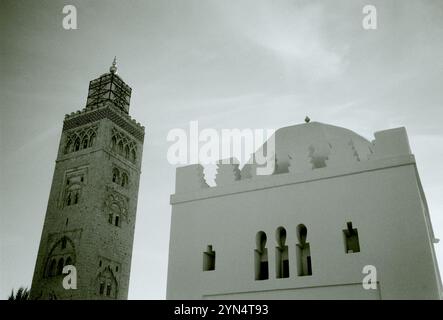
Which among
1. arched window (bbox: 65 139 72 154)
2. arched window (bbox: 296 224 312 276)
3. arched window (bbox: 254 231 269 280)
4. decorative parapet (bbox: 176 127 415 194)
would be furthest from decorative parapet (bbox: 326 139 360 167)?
arched window (bbox: 65 139 72 154)

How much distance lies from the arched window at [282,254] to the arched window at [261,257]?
0.24m

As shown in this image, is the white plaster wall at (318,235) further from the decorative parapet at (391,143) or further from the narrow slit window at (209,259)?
the decorative parapet at (391,143)

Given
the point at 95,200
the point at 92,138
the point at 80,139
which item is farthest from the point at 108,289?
the point at 80,139

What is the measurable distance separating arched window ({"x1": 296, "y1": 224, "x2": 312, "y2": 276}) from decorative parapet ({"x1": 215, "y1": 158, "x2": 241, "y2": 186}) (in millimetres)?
1521

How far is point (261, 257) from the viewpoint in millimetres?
7027

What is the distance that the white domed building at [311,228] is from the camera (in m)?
5.91

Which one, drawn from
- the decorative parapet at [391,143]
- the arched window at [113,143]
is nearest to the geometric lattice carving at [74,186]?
the arched window at [113,143]

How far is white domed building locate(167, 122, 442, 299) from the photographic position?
233 inches

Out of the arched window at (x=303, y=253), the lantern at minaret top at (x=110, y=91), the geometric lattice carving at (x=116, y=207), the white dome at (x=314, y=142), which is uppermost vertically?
the lantern at minaret top at (x=110, y=91)

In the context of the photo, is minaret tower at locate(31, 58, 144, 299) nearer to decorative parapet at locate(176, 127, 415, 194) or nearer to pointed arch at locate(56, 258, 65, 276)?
pointed arch at locate(56, 258, 65, 276)

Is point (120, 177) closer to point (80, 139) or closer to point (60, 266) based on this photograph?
point (80, 139)
